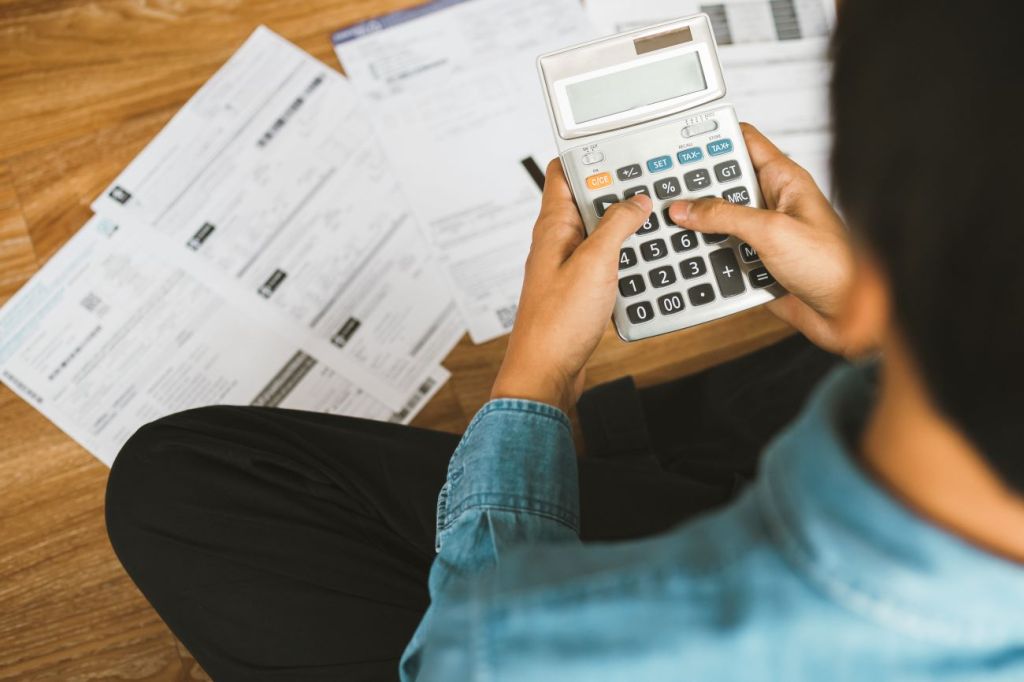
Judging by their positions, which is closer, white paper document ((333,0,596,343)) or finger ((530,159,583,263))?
finger ((530,159,583,263))

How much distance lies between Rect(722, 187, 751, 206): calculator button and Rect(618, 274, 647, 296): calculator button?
0.07 m

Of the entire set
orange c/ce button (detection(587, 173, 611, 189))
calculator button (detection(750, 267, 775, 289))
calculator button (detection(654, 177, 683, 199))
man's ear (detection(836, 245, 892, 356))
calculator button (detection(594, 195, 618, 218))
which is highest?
man's ear (detection(836, 245, 892, 356))

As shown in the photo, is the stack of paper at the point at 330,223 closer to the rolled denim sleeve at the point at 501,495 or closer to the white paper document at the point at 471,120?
the white paper document at the point at 471,120

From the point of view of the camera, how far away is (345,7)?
2.19 ft

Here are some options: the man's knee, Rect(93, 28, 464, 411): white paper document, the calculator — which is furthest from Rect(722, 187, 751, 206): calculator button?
the man's knee

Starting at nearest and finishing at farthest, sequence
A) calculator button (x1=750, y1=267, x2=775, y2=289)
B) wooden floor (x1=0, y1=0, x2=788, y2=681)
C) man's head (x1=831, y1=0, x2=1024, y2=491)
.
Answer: man's head (x1=831, y1=0, x2=1024, y2=491), calculator button (x1=750, y1=267, x2=775, y2=289), wooden floor (x1=0, y1=0, x2=788, y2=681)

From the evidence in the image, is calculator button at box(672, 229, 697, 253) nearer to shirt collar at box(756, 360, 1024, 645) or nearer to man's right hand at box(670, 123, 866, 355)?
man's right hand at box(670, 123, 866, 355)

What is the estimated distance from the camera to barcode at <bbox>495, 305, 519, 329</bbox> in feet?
2.11

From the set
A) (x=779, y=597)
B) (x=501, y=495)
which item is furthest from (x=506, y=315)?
(x=779, y=597)

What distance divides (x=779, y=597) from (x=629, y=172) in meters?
0.31

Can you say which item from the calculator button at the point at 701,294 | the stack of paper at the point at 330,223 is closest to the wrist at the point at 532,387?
the calculator button at the point at 701,294

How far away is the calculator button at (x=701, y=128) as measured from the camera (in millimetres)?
482

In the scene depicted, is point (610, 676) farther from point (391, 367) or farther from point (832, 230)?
point (391, 367)

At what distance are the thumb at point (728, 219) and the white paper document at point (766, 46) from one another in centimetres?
23
